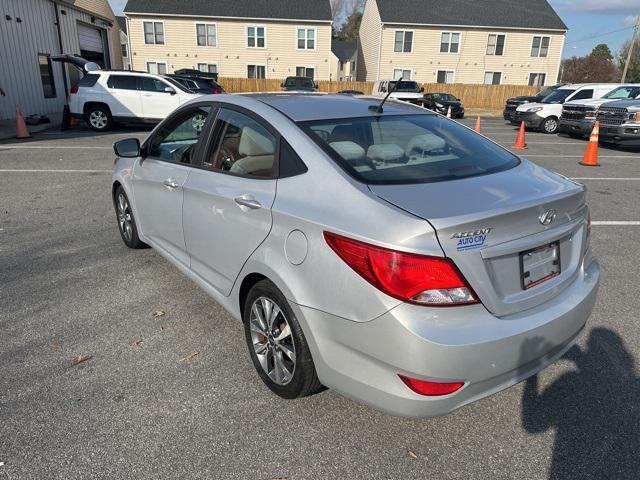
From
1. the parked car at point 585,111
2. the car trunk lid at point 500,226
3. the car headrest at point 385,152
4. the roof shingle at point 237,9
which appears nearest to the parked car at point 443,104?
the parked car at point 585,111

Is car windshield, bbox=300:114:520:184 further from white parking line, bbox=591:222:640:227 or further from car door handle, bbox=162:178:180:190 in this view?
white parking line, bbox=591:222:640:227

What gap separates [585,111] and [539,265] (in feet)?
54.2

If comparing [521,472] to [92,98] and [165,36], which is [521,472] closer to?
[92,98]

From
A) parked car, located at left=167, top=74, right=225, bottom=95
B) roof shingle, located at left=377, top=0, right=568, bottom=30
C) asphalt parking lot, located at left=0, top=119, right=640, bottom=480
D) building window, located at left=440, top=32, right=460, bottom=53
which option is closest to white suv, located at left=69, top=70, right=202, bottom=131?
parked car, located at left=167, top=74, right=225, bottom=95

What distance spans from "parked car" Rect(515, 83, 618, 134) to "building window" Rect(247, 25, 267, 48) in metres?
23.0

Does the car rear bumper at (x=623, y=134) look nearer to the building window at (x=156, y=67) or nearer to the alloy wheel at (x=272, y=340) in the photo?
the alloy wheel at (x=272, y=340)

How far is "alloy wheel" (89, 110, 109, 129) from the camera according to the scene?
15742mm

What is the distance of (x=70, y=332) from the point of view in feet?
11.4

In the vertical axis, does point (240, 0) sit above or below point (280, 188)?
above

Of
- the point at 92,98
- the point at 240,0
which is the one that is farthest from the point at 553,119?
the point at 240,0

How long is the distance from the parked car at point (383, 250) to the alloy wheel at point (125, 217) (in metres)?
1.67

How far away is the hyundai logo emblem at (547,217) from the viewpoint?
229 centimetres

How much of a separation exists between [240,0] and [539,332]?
131 ft

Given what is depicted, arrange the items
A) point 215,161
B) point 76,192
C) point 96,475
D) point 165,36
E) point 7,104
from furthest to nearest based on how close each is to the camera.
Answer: point 165,36, point 7,104, point 76,192, point 215,161, point 96,475
